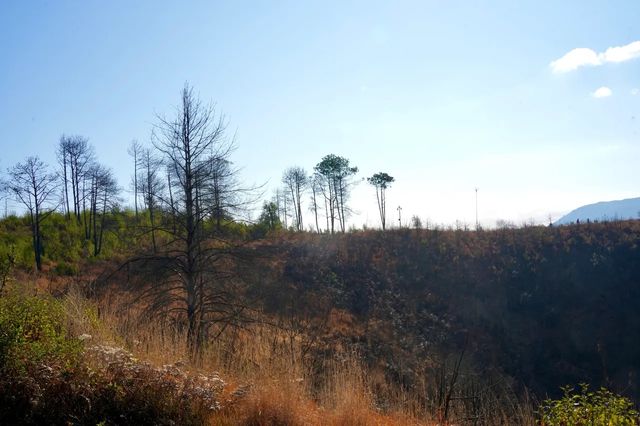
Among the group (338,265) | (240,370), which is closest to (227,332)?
(240,370)

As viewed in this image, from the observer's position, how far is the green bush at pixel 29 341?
521 centimetres

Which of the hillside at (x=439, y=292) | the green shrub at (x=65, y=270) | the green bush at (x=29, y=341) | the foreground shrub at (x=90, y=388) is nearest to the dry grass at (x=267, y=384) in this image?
the foreground shrub at (x=90, y=388)

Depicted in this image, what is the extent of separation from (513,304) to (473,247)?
6.34 metres

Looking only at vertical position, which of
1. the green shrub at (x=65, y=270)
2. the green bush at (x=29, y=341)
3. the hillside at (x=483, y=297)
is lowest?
the hillside at (x=483, y=297)

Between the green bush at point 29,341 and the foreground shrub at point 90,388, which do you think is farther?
the green bush at point 29,341

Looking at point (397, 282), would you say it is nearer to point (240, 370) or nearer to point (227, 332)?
point (227, 332)

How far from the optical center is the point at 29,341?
5.75 metres

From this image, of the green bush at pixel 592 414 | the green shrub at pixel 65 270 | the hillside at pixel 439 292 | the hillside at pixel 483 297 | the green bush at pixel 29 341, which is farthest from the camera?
the green shrub at pixel 65 270

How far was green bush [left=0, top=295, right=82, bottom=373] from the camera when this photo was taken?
521 centimetres

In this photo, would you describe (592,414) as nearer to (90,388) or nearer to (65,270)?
(90,388)

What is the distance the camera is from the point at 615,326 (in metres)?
27.0

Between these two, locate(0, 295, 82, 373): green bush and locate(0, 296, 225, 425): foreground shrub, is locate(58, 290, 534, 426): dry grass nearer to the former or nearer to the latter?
locate(0, 296, 225, 425): foreground shrub

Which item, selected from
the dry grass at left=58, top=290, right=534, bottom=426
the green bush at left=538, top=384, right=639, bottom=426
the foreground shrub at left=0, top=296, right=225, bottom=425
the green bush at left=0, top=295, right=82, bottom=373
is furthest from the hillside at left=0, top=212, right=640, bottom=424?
the green bush at left=538, top=384, right=639, bottom=426

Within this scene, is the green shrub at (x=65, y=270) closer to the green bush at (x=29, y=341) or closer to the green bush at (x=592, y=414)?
the green bush at (x=29, y=341)
